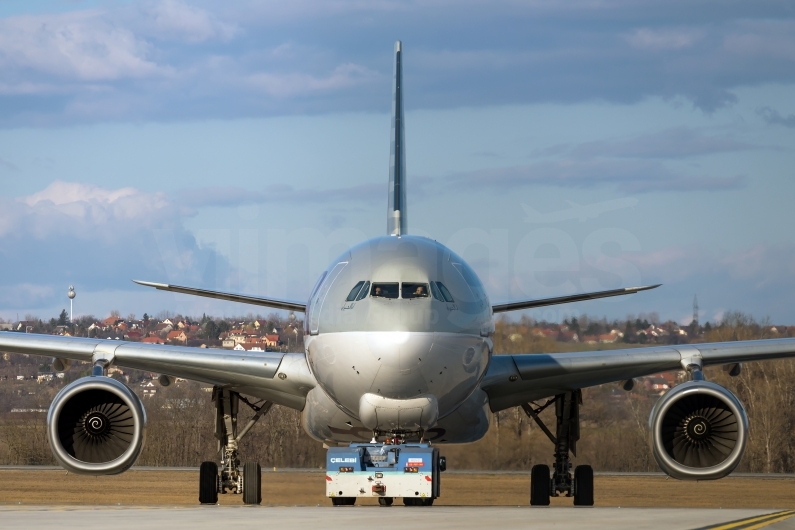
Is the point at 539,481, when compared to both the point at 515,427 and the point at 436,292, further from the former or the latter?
the point at 515,427

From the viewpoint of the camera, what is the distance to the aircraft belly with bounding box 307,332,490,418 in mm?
14584

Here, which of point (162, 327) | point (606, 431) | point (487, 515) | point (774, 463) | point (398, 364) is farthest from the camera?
point (162, 327)

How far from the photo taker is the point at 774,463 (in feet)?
120

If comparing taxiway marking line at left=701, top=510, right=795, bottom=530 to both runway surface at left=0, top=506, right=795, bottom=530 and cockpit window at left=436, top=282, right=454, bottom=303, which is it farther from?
cockpit window at left=436, top=282, right=454, bottom=303

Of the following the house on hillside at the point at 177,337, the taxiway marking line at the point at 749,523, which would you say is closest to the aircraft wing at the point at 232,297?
the taxiway marking line at the point at 749,523

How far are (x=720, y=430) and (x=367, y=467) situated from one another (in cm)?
546

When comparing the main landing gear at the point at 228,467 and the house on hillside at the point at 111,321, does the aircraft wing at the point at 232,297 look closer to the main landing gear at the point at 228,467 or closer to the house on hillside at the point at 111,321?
the main landing gear at the point at 228,467

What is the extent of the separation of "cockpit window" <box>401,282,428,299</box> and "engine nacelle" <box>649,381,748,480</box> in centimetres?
418

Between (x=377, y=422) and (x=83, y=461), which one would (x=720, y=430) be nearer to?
(x=377, y=422)

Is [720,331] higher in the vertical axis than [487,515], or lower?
higher

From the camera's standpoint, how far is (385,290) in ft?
49.6

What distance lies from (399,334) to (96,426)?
5265mm

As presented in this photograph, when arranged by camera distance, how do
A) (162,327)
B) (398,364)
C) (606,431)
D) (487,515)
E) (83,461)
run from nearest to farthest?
(487,515) → (398,364) → (83,461) → (606,431) → (162,327)

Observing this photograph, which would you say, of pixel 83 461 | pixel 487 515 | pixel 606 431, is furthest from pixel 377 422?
pixel 606 431
